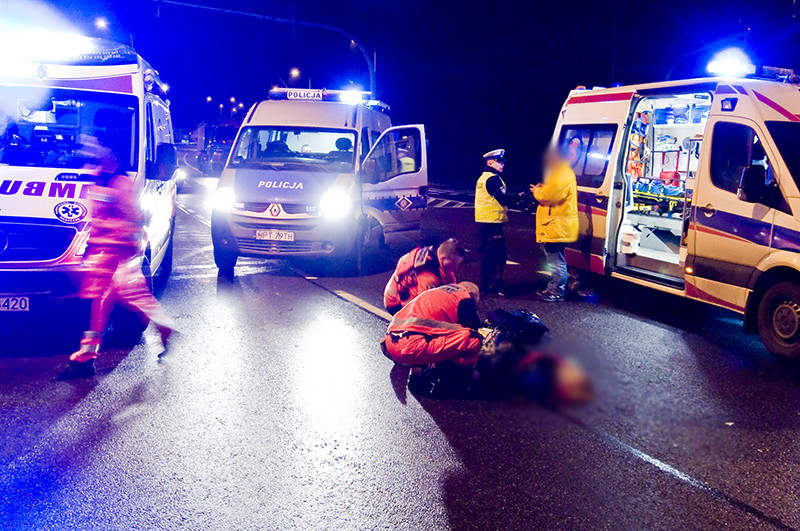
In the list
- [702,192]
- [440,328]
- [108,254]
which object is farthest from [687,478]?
[108,254]

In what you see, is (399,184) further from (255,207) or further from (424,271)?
(424,271)

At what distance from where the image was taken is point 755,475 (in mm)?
4000

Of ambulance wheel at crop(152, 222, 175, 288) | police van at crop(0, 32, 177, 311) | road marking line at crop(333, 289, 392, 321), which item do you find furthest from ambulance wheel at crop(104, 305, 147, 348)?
road marking line at crop(333, 289, 392, 321)

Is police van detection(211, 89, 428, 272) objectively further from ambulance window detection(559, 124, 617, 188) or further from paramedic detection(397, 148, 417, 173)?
ambulance window detection(559, 124, 617, 188)

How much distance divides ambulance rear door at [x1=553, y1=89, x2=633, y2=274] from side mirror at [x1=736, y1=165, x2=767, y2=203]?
2.04 meters

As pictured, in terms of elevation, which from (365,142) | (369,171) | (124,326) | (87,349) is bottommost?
(124,326)

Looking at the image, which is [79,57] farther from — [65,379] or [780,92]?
[780,92]

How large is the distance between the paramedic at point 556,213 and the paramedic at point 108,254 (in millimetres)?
4401

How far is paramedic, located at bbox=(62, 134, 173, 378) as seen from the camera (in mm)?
5438

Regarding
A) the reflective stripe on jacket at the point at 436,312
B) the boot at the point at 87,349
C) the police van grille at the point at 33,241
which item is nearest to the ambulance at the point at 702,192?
the reflective stripe on jacket at the point at 436,312

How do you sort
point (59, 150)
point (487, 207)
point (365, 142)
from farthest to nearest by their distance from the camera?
point (365, 142) → point (487, 207) → point (59, 150)

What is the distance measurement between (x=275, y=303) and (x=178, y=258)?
12.4 feet

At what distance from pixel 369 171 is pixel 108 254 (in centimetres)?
472

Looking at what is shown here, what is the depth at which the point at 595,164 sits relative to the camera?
A: 859 centimetres
